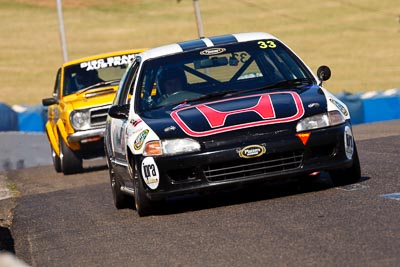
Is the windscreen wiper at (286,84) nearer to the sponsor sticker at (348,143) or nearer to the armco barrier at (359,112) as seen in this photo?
the sponsor sticker at (348,143)

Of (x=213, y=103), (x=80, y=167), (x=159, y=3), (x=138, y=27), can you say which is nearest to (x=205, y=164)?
(x=213, y=103)

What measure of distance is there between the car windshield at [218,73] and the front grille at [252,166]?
928 mm

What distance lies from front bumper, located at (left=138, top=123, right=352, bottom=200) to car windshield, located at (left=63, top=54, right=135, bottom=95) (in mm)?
8426

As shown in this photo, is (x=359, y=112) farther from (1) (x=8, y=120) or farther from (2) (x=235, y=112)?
(2) (x=235, y=112)

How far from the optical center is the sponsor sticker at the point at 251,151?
355 inches

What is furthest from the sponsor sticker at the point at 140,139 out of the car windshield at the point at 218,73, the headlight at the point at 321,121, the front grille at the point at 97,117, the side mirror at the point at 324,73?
the front grille at the point at 97,117

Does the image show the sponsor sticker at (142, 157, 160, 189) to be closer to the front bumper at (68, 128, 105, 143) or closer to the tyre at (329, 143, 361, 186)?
the tyre at (329, 143, 361, 186)

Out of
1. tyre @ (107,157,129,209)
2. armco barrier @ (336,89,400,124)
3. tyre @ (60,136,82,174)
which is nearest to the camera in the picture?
tyre @ (107,157,129,209)

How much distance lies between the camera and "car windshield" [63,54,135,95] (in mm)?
17594

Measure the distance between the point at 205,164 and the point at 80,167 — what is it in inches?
348

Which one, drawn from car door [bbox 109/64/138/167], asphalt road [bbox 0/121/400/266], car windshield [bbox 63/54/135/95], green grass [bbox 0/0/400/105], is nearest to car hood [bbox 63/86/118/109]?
car windshield [bbox 63/54/135/95]

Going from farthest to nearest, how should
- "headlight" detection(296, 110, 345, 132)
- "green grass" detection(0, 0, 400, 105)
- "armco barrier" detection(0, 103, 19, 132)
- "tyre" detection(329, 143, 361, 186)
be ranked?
1. "green grass" detection(0, 0, 400, 105)
2. "armco barrier" detection(0, 103, 19, 132)
3. "tyre" detection(329, 143, 361, 186)
4. "headlight" detection(296, 110, 345, 132)

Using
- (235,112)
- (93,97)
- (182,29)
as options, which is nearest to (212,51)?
(235,112)

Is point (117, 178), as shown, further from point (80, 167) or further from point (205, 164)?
point (80, 167)
